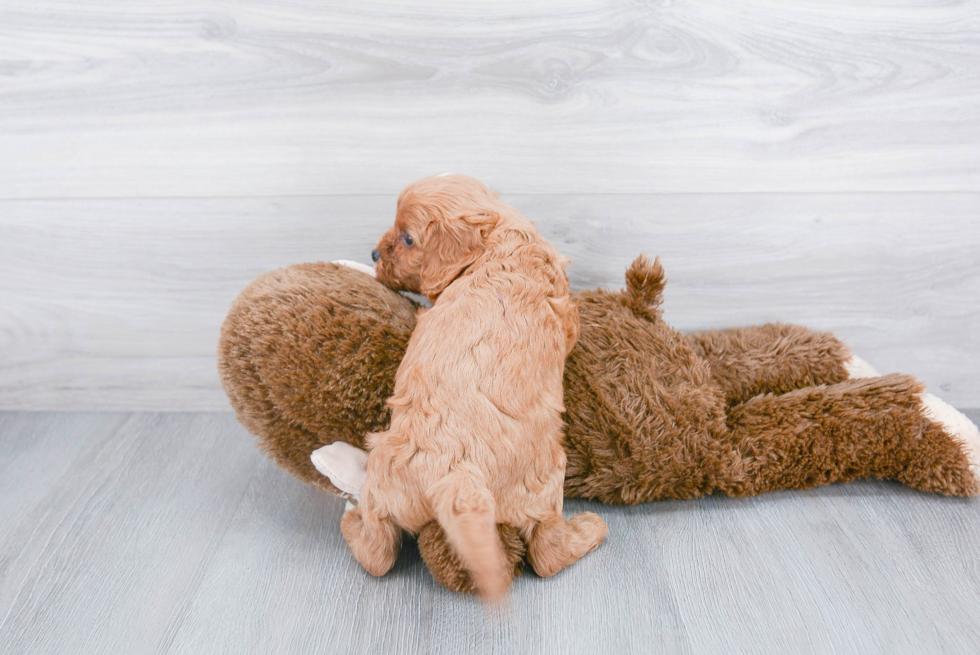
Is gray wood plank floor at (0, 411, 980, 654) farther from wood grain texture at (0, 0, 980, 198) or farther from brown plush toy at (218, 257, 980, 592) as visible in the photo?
wood grain texture at (0, 0, 980, 198)

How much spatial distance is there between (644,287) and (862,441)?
0.41 metres

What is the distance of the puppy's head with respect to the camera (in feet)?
2.83

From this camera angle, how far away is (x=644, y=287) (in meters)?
1.05

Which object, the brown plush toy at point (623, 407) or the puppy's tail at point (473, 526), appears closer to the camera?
the puppy's tail at point (473, 526)

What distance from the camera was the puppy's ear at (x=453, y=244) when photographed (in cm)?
86

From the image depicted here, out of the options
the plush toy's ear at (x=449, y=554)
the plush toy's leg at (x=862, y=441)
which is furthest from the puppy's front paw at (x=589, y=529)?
the plush toy's leg at (x=862, y=441)

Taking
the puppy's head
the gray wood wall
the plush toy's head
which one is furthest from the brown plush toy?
the gray wood wall

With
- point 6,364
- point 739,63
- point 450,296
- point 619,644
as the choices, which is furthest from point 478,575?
point 6,364

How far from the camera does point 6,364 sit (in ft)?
4.42

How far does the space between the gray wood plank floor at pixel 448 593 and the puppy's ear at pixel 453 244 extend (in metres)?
0.41

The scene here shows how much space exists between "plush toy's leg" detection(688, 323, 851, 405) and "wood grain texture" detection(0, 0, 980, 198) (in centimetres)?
27

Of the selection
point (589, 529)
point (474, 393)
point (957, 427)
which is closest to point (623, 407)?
point (589, 529)

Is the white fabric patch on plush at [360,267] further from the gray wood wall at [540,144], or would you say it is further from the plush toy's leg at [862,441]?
the plush toy's leg at [862,441]

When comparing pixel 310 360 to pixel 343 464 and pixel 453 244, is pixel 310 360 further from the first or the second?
pixel 453 244
